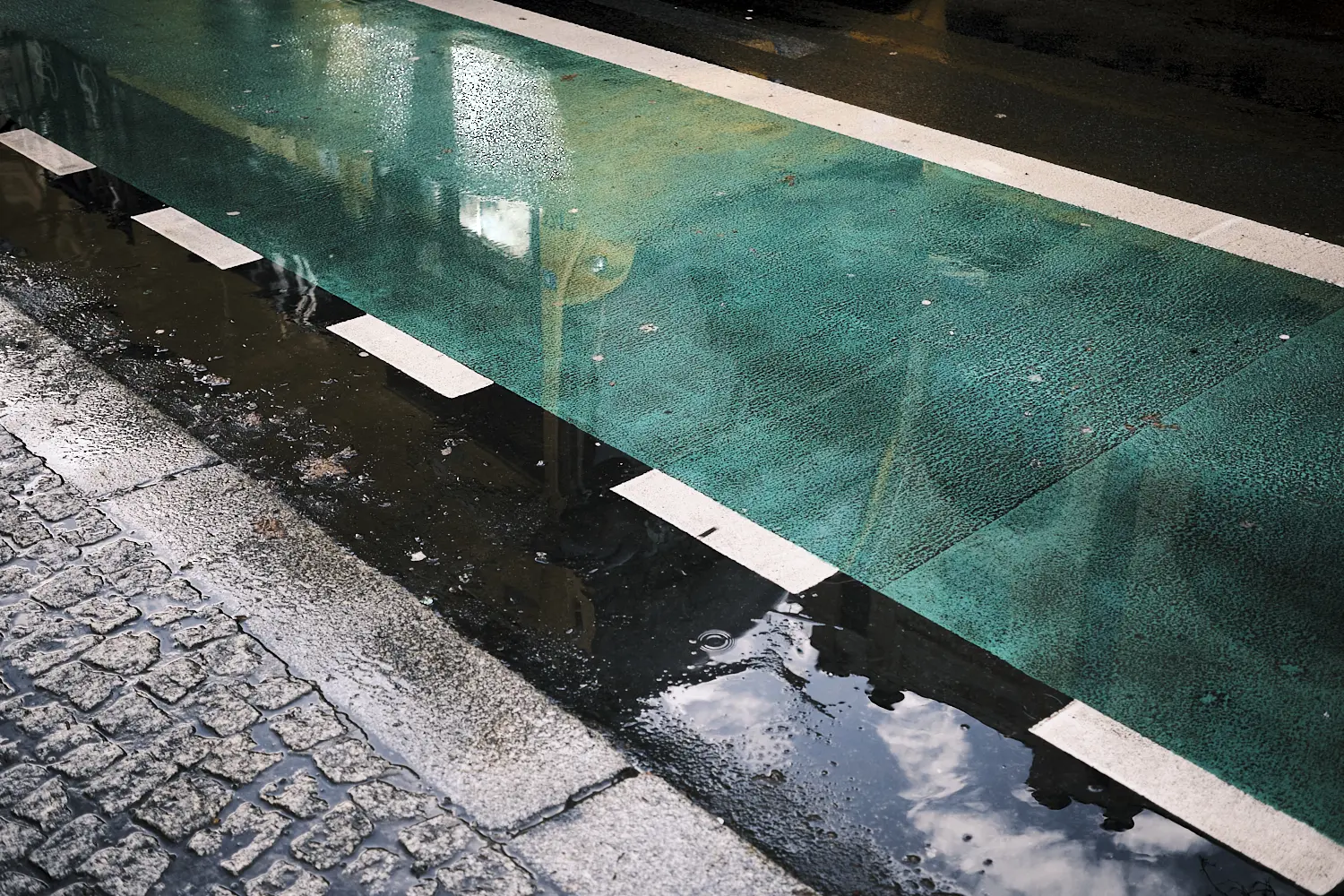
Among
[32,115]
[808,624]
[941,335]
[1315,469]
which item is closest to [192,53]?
[32,115]

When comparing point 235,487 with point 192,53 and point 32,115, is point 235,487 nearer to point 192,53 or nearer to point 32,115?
point 32,115

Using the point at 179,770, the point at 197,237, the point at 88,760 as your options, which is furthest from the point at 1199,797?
the point at 197,237

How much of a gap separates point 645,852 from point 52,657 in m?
Result: 1.59

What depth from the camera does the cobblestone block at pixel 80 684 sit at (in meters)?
2.98

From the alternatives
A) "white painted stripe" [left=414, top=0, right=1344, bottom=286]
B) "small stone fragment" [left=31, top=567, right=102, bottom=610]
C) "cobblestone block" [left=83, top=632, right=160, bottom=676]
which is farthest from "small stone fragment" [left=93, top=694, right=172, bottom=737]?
"white painted stripe" [left=414, top=0, right=1344, bottom=286]

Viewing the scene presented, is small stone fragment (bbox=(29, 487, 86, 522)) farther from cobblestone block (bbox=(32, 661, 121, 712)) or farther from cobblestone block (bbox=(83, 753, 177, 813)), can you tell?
cobblestone block (bbox=(83, 753, 177, 813))

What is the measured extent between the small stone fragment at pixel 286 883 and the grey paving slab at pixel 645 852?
406mm

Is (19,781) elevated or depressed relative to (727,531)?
depressed

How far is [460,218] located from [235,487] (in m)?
2.12

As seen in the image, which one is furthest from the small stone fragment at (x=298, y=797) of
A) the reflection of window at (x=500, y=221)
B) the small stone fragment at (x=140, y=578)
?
the reflection of window at (x=500, y=221)

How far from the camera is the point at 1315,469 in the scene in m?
3.86

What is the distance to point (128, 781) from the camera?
2766 millimetres

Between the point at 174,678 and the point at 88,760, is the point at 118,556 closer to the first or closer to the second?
the point at 174,678

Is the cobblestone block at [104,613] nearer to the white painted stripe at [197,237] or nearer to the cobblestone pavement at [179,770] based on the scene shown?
the cobblestone pavement at [179,770]
